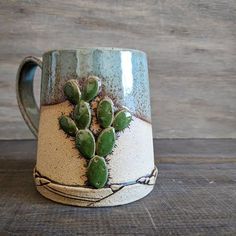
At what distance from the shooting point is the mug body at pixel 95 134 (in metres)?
0.39

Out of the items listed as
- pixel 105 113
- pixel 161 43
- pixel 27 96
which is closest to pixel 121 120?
pixel 105 113

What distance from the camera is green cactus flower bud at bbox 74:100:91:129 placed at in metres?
0.38

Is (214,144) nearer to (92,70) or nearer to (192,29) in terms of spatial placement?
(192,29)

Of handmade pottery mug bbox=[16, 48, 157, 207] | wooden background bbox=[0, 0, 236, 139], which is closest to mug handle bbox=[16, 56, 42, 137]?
handmade pottery mug bbox=[16, 48, 157, 207]

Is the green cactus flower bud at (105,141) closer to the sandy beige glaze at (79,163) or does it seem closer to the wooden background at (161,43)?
the sandy beige glaze at (79,163)

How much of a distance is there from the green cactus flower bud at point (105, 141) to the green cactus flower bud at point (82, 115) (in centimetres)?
2

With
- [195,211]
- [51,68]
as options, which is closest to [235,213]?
[195,211]

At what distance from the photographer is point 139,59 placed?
16.5 inches

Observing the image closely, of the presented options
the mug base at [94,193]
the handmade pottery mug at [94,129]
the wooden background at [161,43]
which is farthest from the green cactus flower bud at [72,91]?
the wooden background at [161,43]

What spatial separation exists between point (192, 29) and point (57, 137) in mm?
554

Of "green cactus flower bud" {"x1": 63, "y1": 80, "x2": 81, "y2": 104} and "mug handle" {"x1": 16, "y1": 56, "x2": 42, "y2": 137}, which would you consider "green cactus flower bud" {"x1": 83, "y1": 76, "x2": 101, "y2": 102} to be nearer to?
"green cactus flower bud" {"x1": 63, "y1": 80, "x2": 81, "y2": 104}

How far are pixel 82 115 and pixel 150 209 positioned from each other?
14 centimetres

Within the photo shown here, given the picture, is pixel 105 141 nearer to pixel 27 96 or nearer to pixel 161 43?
pixel 27 96

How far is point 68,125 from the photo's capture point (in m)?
0.39
